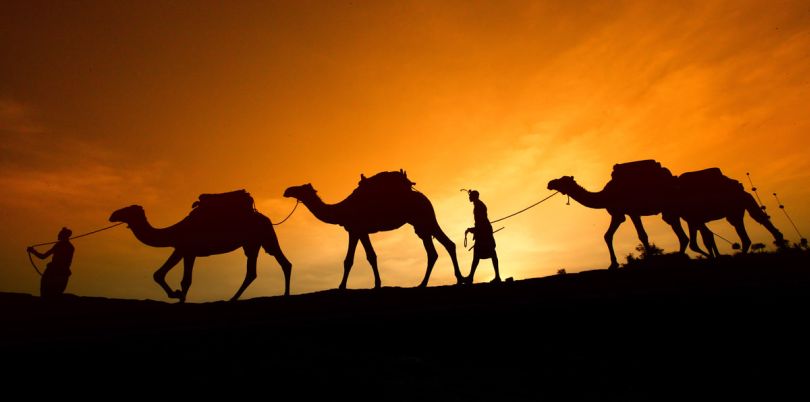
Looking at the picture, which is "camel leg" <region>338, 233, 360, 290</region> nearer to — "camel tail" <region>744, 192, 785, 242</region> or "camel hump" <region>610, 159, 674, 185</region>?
"camel hump" <region>610, 159, 674, 185</region>

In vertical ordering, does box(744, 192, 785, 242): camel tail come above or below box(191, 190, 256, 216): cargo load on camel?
below

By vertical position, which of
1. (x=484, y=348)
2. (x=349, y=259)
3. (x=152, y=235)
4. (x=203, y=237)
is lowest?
(x=484, y=348)

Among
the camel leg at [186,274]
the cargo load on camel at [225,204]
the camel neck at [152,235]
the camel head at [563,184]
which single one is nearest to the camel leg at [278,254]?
the cargo load on camel at [225,204]

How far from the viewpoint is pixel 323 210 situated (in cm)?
1143

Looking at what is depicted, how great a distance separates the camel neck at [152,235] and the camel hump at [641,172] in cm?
1194

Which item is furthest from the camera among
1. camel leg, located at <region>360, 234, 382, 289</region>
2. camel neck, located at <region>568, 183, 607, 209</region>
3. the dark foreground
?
camel neck, located at <region>568, 183, 607, 209</region>

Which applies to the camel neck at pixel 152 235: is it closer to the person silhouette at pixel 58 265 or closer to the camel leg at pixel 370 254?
the person silhouette at pixel 58 265

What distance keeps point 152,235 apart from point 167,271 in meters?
1.09

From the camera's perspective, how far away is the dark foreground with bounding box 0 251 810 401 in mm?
3105

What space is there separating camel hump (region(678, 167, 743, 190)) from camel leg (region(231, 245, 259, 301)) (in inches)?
471

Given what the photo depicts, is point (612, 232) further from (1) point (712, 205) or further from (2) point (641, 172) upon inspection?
(1) point (712, 205)

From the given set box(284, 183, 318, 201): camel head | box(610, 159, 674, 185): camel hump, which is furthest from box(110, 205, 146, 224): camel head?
box(610, 159, 674, 185): camel hump

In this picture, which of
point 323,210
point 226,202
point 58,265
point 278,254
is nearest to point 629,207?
point 323,210

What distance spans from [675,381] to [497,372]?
4.06 ft
